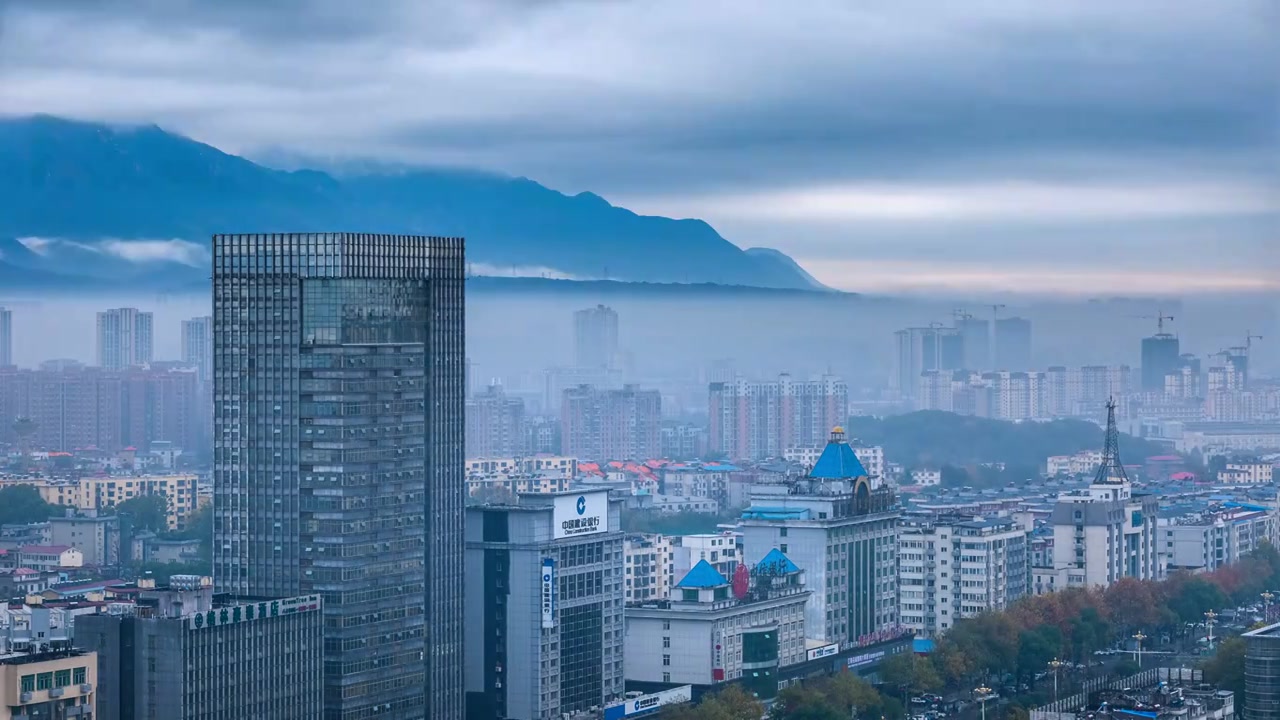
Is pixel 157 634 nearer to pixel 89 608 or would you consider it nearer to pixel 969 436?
pixel 89 608

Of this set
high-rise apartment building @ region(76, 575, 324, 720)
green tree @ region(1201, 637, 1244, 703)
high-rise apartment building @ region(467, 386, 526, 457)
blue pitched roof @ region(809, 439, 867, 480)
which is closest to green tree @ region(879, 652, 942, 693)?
green tree @ region(1201, 637, 1244, 703)

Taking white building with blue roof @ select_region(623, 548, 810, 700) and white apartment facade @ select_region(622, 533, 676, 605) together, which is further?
white apartment facade @ select_region(622, 533, 676, 605)

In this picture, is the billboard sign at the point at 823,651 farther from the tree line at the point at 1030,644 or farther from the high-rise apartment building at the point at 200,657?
the high-rise apartment building at the point at 200,657

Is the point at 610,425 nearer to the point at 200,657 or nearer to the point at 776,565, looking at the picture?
the point at 776,565

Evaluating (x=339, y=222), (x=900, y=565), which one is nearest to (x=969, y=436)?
(x=339, y=222)

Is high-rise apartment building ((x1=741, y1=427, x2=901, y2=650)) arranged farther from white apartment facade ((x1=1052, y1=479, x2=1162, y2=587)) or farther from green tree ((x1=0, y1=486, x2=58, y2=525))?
green tree ((x1=0, y1=486, x2=58, y2=525))

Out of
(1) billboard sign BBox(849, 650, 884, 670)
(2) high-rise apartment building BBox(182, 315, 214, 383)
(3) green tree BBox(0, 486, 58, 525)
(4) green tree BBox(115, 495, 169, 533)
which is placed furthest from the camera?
(2) high-rise apartment building BBox(182, 315, 214, 383)

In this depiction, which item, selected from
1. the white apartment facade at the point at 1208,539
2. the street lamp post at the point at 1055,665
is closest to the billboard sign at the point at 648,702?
the street lamp post at the point at 1055,665

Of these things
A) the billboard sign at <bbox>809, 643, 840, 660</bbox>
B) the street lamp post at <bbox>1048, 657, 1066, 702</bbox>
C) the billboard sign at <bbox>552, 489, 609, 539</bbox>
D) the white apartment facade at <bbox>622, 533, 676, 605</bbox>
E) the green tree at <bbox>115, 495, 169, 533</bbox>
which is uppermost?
the billboard sign at <bbox>552, 489, 609, 539</bbox>
